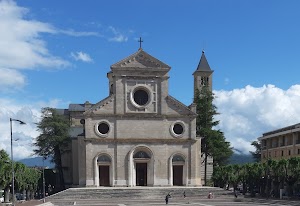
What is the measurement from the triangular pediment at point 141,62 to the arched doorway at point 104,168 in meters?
13.4

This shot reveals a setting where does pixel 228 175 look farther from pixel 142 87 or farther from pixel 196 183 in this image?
pixel 142 87

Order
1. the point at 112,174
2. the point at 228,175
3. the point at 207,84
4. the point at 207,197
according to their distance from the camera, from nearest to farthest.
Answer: the point at 207,197 < the point at 112,174 < the point at 228,175 < the point at 207,84

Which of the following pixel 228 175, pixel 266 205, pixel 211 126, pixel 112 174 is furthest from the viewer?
pixel 211 126

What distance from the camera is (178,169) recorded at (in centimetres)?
6881

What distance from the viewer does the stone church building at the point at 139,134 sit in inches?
2616

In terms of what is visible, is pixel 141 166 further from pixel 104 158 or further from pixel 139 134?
pixel 104 158

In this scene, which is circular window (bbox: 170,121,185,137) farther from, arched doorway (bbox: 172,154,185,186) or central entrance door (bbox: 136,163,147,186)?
central entrance door (bbox: 136,163,147,186)

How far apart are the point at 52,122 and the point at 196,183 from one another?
82.8 ft

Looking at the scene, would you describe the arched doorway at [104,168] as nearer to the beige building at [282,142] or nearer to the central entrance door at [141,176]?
the central entrance door at [141,176]

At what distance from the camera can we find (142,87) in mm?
68312

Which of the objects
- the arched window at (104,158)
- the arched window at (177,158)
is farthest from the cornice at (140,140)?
the arched window at (104,158)

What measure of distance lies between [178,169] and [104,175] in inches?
430

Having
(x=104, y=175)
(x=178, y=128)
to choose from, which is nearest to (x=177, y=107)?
(x=178, y=128)

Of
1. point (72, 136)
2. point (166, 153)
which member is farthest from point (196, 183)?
point (72, 136)
